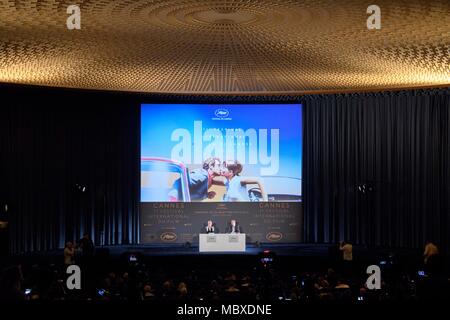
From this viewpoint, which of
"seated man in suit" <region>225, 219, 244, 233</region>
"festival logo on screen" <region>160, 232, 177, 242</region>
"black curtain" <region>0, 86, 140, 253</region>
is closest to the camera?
"black curtain" <region>0, 86, 140, 253</region>

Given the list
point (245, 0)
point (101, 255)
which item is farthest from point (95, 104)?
point (245, 0)

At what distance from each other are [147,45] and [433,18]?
4.38 m

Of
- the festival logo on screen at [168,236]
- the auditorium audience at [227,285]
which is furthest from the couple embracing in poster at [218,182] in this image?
the auditorium audience at [227,285]

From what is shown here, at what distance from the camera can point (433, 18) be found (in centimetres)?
789

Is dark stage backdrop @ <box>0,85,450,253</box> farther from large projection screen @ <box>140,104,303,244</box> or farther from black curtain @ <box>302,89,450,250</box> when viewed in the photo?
large projection screen @ <box>140,104,303,244</box>

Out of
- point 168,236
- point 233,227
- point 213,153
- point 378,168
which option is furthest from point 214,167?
point 378,168

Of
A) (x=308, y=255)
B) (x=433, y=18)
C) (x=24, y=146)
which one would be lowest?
(x=308, y=255)

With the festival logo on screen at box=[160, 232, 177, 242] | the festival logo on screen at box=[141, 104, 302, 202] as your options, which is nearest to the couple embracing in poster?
the festival logo on screen at box=[141, 104, 302, 202]

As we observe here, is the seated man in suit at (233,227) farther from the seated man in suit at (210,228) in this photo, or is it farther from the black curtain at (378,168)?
the black curtain at (378,168)

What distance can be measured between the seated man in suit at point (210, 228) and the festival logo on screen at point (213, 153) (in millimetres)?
751

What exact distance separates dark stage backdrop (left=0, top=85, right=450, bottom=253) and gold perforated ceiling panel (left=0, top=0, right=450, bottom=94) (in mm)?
3232

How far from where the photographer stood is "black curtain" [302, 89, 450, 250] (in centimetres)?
1752
